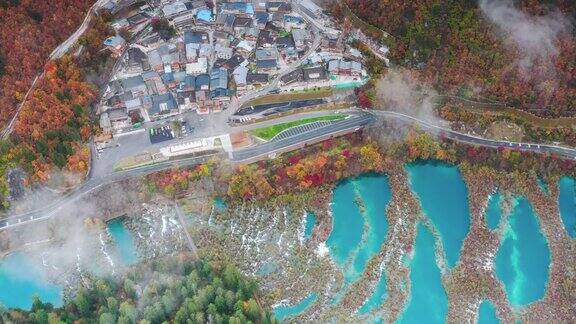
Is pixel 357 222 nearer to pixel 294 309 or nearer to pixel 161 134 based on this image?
pixel 294 309

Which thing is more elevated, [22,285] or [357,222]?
[22,285]

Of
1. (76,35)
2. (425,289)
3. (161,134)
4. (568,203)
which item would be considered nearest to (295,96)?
(161,134)

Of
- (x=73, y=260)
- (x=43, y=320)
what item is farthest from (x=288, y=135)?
(x=43, y=320)

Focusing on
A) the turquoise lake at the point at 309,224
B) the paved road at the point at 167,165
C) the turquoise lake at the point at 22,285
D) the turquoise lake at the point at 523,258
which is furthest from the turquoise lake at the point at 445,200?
the turquoise lake at the point at 22,285

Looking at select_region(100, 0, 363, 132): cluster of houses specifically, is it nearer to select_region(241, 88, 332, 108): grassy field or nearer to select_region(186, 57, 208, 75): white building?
select_region(186, 57, 208, 75): white building

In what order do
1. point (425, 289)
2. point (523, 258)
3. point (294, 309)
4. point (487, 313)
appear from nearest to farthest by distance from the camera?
1. point (294, 309)
2. point (487, 313)
3. point (425, 289)
4. point (523, 258)
